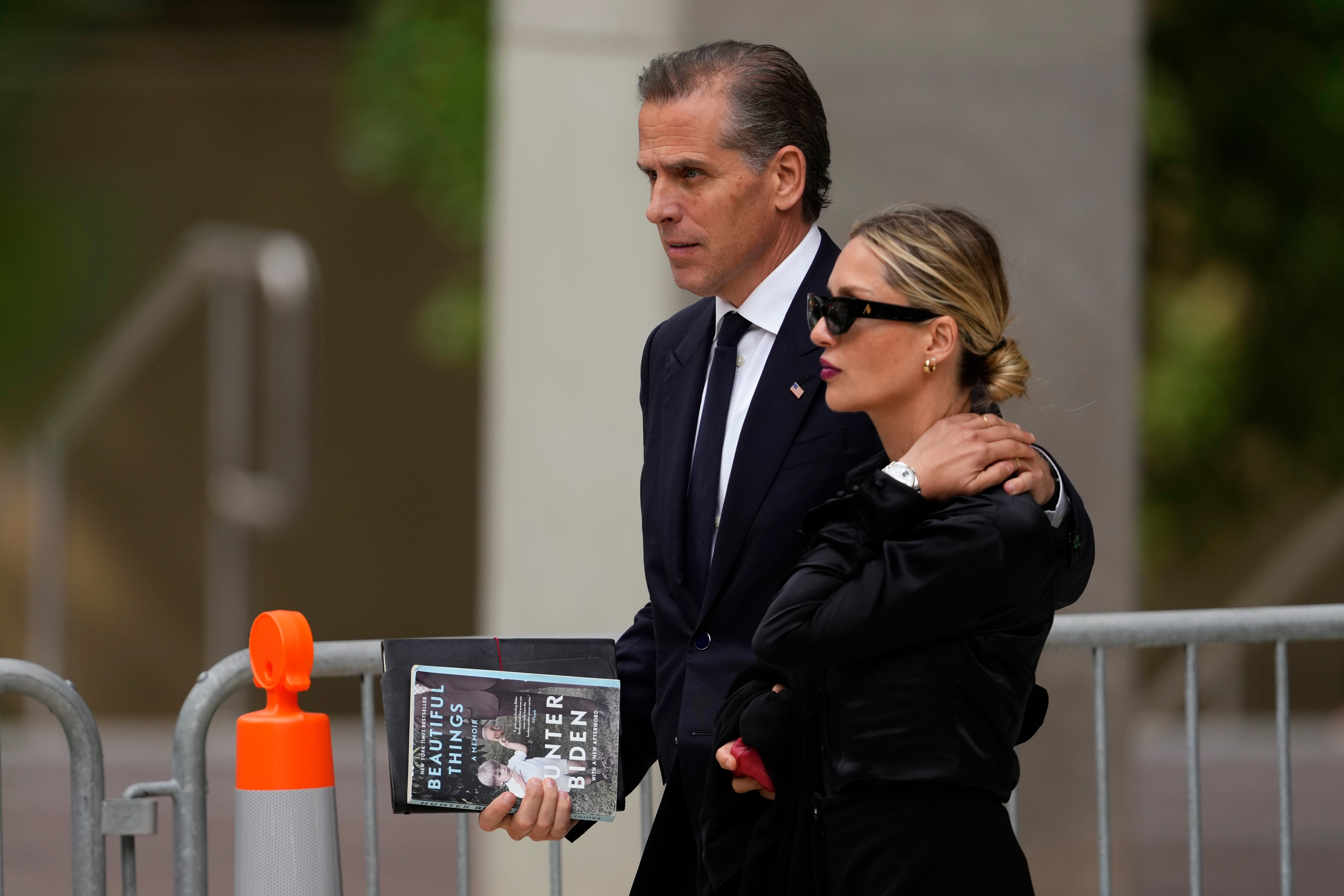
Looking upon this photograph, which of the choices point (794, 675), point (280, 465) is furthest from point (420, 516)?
point (794, 675)

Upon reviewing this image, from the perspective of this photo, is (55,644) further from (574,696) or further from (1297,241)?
(574,696)

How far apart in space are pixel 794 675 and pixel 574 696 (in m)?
0.42

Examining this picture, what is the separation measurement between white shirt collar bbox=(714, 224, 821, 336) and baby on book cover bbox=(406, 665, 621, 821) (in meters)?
0.62

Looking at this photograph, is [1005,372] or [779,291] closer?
[1005,372]

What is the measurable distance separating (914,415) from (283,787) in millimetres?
1206

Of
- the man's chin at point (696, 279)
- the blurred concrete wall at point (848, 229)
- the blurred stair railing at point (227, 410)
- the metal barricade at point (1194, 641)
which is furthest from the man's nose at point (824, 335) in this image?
the blurred stair railing at point (227, 410)

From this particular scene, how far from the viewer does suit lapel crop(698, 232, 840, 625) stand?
8.27ft

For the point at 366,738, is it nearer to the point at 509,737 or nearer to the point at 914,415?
the point at 509,737

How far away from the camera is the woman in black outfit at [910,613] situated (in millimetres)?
2150

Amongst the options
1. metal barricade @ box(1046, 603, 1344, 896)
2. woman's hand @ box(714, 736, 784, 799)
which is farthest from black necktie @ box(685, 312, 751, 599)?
metal barricade @ box(1046, 603, 1344, 896)

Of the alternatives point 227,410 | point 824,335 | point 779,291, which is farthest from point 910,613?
point 227,410

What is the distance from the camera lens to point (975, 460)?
7.22 ft

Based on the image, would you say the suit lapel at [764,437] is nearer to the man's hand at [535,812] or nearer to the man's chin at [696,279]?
the man's chin at [696,279]

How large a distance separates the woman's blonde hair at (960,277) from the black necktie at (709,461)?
40cm
